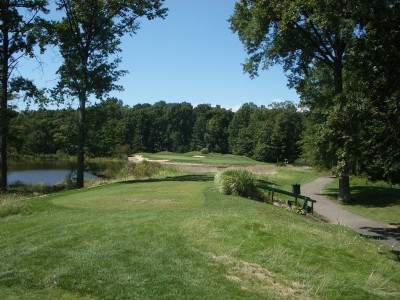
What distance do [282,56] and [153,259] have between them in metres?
19.7

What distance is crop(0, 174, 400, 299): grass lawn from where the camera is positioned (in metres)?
6.31

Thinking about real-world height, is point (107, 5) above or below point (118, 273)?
above

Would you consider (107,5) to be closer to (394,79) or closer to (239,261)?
(394,79)

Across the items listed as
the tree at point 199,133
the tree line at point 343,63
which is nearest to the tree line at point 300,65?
the tree line at point 343,63

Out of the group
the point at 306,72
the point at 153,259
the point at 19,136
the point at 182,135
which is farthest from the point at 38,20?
the point at 182,135

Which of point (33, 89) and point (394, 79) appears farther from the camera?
point (33, 89)

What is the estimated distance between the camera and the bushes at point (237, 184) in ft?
56.8

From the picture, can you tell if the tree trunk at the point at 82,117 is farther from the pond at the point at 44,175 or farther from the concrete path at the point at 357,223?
the concrete path at the point at 357,223

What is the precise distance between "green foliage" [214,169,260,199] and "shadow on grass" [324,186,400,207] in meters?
7.88

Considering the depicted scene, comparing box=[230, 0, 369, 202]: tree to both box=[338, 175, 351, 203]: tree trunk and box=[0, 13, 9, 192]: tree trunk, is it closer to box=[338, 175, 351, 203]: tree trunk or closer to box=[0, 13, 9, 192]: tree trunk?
box=[338, 175, 351, 203]: tree trunk

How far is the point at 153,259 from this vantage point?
7316 millimetres

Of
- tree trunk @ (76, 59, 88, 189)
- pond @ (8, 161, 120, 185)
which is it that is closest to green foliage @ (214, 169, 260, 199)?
tree trunk @ (76, 59, 88, 189)

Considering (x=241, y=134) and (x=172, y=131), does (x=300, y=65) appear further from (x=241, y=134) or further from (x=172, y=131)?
(x=172, y=131)

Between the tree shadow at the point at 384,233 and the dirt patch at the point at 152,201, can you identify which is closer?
the dirt patch at the point at 152,201
